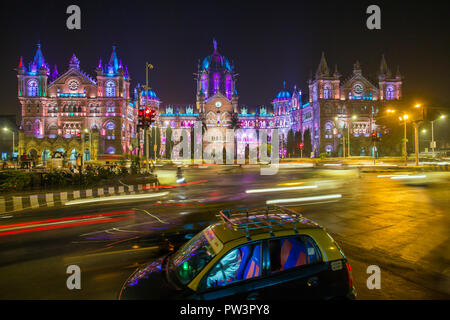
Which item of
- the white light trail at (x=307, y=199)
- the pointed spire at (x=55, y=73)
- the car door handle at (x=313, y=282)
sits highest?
the pointed spire at (x=55, y=73)

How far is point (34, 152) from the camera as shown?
202 ft

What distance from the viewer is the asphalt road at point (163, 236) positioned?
5254mm

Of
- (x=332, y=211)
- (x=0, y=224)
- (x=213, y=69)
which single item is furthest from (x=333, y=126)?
(x=0, y=224)

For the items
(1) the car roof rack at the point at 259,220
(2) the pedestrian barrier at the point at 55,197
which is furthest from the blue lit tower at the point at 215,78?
(1) the car roof rack at the point at 259,220

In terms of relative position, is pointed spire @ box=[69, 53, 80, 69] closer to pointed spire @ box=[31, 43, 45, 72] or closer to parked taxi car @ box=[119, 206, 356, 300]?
pointed spire @ box=[31, 43, 45, 72]

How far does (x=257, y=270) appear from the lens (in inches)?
142

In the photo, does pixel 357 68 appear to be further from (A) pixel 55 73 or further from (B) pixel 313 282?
A: (B) pixel 313 282

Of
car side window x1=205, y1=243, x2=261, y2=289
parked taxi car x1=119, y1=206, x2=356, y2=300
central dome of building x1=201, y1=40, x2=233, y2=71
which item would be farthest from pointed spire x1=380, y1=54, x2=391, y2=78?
car side window x1=205, y1=243, x2=261, y2=289

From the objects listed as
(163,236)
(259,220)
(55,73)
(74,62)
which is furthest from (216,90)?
(259,220)

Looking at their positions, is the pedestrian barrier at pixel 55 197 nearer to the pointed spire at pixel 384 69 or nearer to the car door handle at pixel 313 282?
the car door handle at pixel 313 282

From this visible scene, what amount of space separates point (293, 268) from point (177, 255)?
5.86 feet

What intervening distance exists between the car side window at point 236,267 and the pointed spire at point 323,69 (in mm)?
86190

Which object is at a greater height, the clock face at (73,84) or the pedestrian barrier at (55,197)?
the clock face at (73,84)
